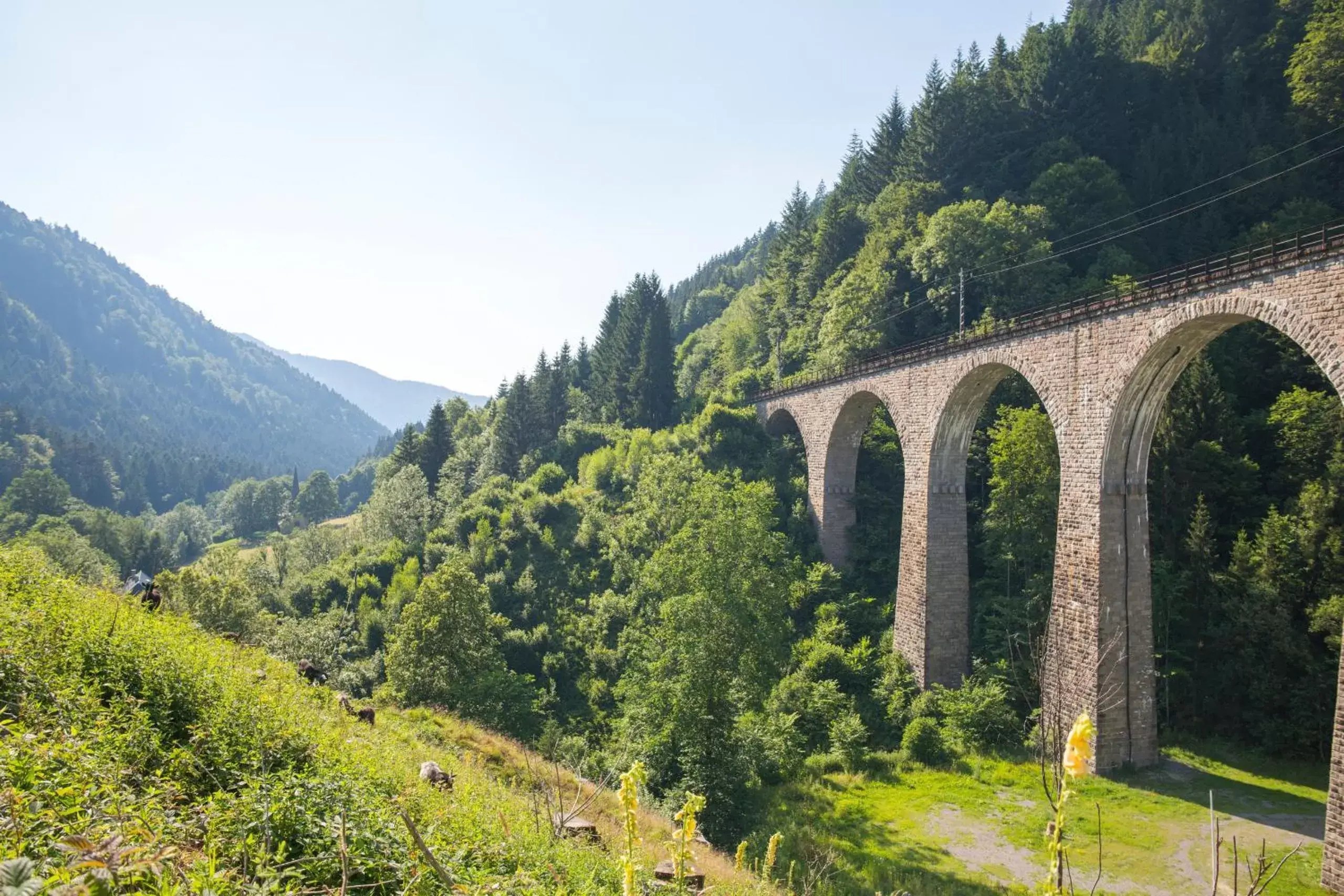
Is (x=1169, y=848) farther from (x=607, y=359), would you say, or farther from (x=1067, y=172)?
(x=607, y=359)

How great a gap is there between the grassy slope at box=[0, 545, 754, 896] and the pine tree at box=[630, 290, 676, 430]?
47590 mm

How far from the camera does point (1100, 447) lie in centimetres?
1775

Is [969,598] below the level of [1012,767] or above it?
above

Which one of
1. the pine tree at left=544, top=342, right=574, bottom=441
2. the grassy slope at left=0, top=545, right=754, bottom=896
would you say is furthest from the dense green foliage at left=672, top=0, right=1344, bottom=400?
the grassy slope at left=0, top=545, right=754, bottom=896

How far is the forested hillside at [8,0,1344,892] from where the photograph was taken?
1959 centimetres

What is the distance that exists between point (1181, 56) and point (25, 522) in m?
121

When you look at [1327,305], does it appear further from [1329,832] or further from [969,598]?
[969,598]

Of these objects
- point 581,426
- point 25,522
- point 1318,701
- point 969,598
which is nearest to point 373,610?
point 581,426

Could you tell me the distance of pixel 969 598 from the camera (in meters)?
26.1

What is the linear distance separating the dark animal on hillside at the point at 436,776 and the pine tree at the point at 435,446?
5460 centimetres

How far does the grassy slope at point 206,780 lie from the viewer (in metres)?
4.12

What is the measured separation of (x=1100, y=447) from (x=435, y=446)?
56.9 m

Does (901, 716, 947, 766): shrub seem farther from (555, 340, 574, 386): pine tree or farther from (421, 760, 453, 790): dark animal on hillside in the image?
(555, 340, 574, 386): pine tree

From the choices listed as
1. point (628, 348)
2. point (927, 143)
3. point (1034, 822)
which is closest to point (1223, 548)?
point (1034, 822)
